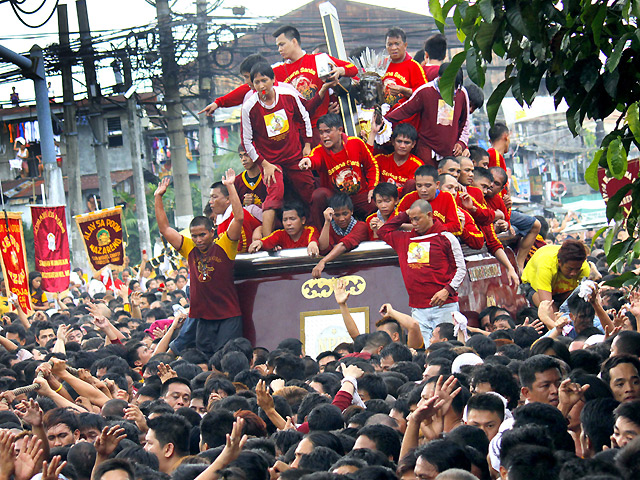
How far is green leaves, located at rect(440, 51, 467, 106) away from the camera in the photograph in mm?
4176

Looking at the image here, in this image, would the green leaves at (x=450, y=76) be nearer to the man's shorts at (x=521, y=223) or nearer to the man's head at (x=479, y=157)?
the man's head at (x=479, y=157)

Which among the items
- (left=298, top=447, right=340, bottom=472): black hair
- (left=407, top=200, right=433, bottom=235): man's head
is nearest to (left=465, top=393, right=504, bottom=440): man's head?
(left=298, top=447, right=340, bottom=472): black hair

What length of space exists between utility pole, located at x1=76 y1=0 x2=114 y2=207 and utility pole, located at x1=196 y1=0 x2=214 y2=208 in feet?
8.90

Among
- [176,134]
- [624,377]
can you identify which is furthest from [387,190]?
[176,134]

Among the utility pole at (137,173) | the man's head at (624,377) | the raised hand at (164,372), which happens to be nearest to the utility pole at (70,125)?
the utility pole at (137,173)

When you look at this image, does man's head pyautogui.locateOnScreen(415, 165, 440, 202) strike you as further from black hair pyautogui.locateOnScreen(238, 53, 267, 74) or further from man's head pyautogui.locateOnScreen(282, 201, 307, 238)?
black hair pyautogui.locateOnScreen(238, 53, 267, 74)

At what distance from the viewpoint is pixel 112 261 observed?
18.0 metres

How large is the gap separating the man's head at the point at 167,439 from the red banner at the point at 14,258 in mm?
8397

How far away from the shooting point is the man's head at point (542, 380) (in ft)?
19.1

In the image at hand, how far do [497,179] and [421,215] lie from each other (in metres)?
2.57

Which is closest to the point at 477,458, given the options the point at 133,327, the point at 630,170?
the point at 630,170

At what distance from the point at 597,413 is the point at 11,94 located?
28.7 m

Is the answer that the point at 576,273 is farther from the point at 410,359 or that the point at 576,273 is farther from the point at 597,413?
the point at 597,413

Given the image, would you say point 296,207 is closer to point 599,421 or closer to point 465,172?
point 465,172
